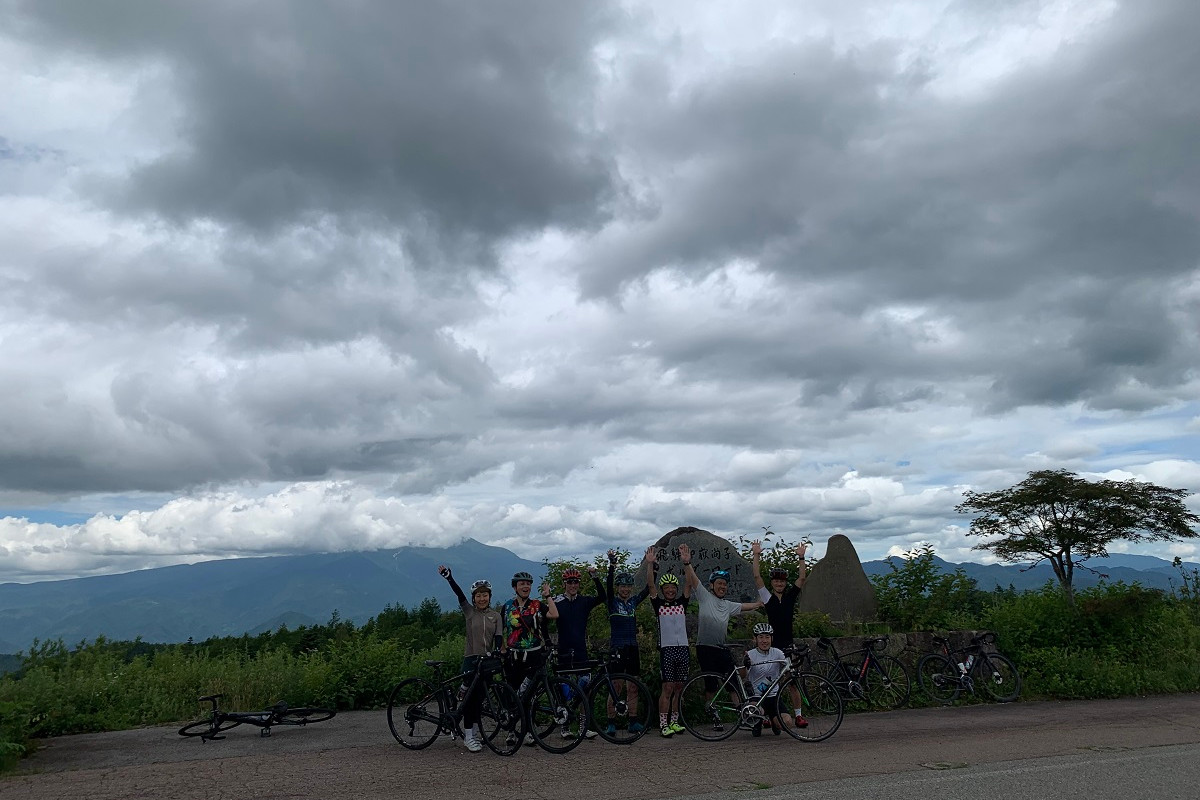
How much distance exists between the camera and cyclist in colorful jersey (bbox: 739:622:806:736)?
10438 millimetres

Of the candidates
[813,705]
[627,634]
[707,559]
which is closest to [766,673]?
[813,705]

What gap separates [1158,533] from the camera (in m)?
36.8

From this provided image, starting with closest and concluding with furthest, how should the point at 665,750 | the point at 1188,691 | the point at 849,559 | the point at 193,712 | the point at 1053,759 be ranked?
the point at 1053,759
the point at 665,750
the point at 193,712
the point at 1188,691
the point at 849,559

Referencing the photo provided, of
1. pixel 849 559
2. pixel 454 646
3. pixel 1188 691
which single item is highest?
pixel 849 559

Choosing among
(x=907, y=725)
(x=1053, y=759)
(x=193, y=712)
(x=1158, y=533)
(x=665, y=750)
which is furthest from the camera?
(x=1158, y=533)

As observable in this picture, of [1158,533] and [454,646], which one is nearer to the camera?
[454,646]

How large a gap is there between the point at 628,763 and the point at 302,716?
530 centimetres

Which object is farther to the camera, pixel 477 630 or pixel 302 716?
pixel 302 716

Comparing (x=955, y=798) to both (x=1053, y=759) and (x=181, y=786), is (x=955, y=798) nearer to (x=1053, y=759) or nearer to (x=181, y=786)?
(x=1053, y=759)

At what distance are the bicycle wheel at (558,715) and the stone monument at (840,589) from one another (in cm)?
827

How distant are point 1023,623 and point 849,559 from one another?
346 centimetres

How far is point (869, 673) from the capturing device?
12953 millimetres

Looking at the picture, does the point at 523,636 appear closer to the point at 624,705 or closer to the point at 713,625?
the point at 624,705

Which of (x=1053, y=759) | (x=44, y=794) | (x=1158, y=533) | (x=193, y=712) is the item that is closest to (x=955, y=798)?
(x=1053, y=759)
